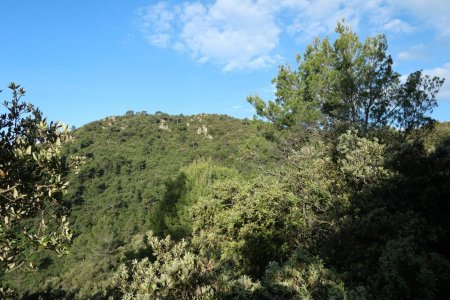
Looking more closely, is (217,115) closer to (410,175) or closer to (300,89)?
(300,89)

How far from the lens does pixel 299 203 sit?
15.0 metres

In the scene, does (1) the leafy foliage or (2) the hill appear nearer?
(1) the leafy foliage

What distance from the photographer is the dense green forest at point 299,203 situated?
5.30 m

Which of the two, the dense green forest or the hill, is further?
the hill

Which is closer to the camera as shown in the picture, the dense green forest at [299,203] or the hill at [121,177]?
the dense green forest at [299,203]

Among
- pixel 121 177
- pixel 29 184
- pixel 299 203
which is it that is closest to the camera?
pixel 29 184

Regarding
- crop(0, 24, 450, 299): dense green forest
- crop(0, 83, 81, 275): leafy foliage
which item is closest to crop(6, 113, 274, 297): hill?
crop(0, 24, 450, 299): dense green forest

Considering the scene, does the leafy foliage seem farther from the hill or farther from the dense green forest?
the hill

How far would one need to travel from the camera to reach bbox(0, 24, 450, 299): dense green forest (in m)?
5.30

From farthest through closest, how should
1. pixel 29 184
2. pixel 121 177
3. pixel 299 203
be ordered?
pixel 121 177 < pixel 299 203 < pixel 29 184

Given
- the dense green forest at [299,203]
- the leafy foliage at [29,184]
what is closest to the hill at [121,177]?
the dense green forest at [299,203]

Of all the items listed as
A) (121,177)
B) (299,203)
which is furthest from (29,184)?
(121,177)

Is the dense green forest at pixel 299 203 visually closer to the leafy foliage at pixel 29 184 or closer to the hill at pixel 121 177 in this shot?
the leafy foliage at pixel 29 184

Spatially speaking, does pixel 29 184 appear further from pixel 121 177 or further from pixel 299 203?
pixel 121 177
